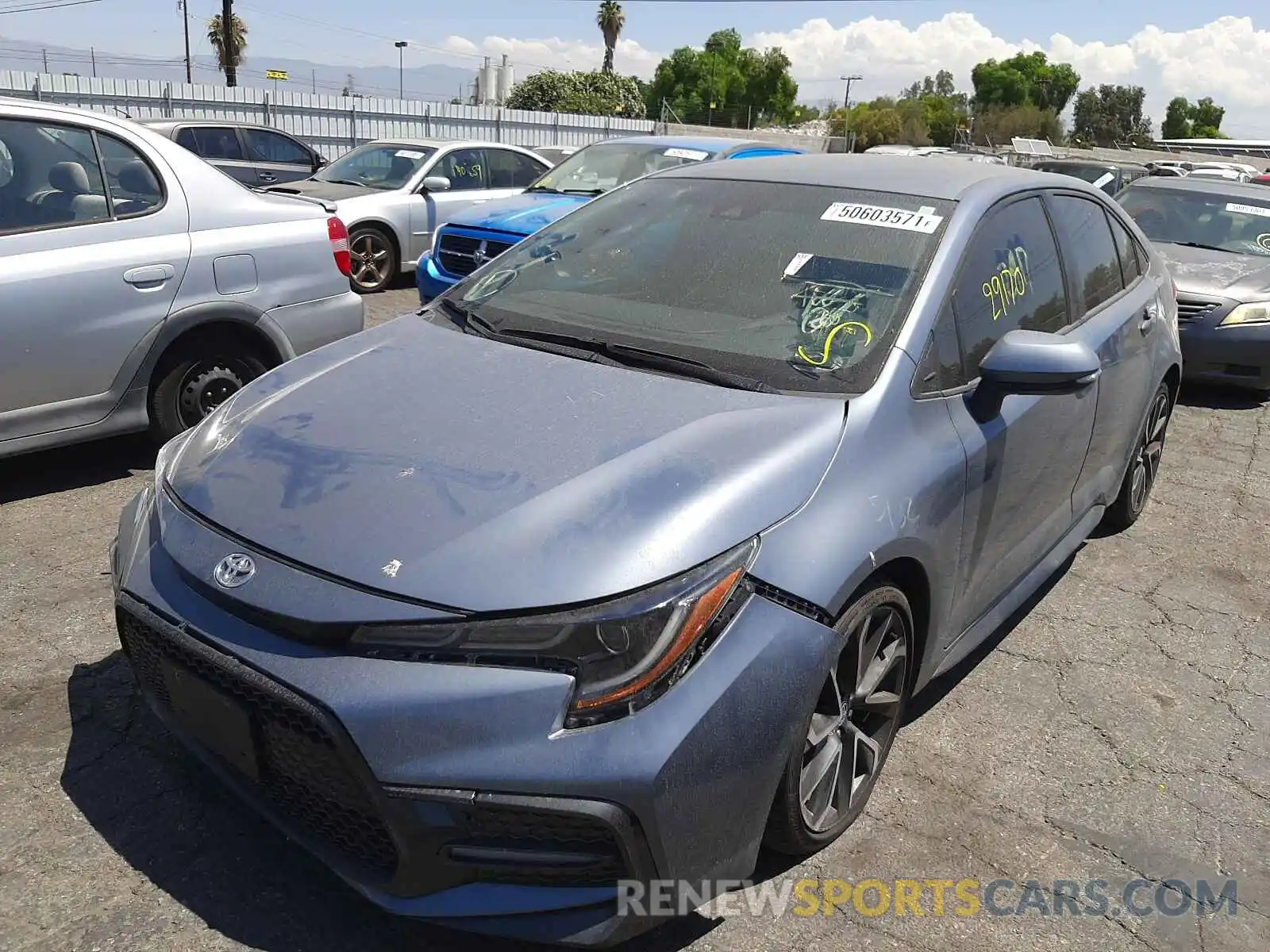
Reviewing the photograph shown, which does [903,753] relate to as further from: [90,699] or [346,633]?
[90,699]

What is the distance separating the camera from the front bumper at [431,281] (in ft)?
24.8

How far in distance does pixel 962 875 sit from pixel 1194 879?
0.60 metres

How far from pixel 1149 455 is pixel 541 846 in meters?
4.00

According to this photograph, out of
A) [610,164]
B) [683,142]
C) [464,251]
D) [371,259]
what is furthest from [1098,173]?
[464,251]

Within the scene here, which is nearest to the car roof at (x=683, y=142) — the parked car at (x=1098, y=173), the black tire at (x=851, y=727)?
the black tire at (x=851, y=727)

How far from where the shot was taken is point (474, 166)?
10.9 metres

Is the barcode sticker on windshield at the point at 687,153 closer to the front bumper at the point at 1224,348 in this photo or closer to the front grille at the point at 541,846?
the front bumper at the point at 1224,348

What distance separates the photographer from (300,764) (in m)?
2.07

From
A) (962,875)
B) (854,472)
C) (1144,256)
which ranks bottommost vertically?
(962,875)

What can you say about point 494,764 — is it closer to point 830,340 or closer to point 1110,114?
point 830,340

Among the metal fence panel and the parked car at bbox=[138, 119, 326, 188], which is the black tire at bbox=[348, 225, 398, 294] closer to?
the parked car at bbox=[138, 119, 326, 188]

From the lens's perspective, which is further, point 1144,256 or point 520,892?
point 1144,256

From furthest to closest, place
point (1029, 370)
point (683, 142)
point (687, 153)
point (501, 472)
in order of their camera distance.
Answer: point (683, 142), point (687, 153), point (1029, 370), point (501, 472)

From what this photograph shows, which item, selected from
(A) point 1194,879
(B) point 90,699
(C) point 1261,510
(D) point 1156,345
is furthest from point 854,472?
(C) point 1261,510
